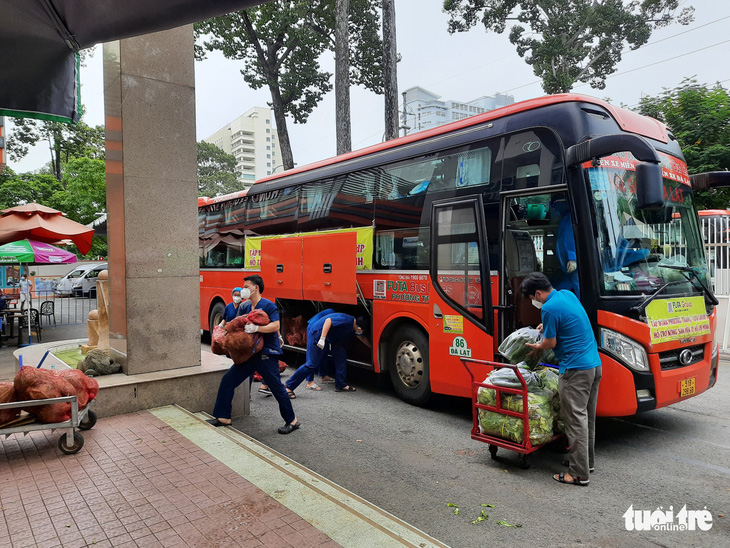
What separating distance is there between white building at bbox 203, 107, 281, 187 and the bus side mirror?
375ft

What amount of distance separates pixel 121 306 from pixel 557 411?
511 centimetres

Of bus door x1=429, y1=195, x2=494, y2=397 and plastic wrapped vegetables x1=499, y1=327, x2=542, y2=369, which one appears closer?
plastic wrapped vegetables x1=499, y1=327, x2=542, y2=369

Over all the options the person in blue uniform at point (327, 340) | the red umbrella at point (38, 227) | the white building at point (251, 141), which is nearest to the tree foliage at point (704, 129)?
the person in blue uniform at point (327, 340)

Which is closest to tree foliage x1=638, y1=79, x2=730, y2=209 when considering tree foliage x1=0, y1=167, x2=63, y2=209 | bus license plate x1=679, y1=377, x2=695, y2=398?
bus license plate x1=679, y1=377, x2=695, y2=398

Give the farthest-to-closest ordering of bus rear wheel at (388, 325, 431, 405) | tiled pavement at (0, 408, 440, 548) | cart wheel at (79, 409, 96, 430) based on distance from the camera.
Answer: bus rear wheel at (388, 325, 431, 405) → cart wheel at (79, 409, 96, 430) → tiled pavement at (0, 408, 440, 548)

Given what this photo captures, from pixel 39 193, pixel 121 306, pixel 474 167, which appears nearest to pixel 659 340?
pixel 474 167

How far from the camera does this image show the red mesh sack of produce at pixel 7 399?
4465mm

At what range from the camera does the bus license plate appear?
5.11 m

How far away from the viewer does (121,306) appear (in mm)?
6305

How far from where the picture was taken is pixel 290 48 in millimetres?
20578

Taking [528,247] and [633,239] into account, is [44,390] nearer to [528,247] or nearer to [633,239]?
[528,247]

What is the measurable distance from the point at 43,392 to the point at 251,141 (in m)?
120

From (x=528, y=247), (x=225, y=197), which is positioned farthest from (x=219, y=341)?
(x=225, y=197)

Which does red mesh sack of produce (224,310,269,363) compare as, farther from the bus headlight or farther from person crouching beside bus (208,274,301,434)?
the bus headlight
